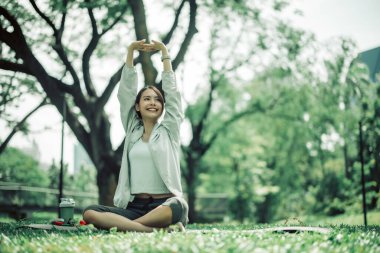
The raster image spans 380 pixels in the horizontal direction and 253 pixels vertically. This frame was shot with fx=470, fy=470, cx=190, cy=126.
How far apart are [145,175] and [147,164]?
0.31 ft

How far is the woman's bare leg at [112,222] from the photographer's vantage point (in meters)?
3.58

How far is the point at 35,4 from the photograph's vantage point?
888cm

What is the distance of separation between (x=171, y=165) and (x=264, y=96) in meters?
14.9

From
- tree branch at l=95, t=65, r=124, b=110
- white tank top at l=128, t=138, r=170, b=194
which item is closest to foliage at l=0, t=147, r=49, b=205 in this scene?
tree branch at l=95, t=65, r=124, b=110

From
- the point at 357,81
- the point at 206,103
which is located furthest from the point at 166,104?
the point at 206,103

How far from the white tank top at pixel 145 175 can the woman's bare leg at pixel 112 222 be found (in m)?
0.36

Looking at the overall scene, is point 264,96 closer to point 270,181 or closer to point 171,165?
point 270,181

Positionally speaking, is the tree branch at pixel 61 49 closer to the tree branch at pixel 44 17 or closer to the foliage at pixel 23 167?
the tree branch at pixel 44 17

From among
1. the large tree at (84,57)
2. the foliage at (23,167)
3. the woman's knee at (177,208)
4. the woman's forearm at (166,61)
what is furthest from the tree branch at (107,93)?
the foliage at (23,167)

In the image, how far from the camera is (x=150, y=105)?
4199 millimetres

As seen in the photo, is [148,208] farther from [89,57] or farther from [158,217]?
[89,57]

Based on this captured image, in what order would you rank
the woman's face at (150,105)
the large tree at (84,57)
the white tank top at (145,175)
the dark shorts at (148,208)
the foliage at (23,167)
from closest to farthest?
the dark shorts at (148,208) < the white tank top at (145,175) < the woman's face at (150,105) < the large tree at (84,57) < the foliage at (23,167)

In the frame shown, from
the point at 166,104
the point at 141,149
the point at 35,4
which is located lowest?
the point at 141,149

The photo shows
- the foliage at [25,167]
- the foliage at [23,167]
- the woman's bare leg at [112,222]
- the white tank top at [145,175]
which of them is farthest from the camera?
the foliage at [25,167]
